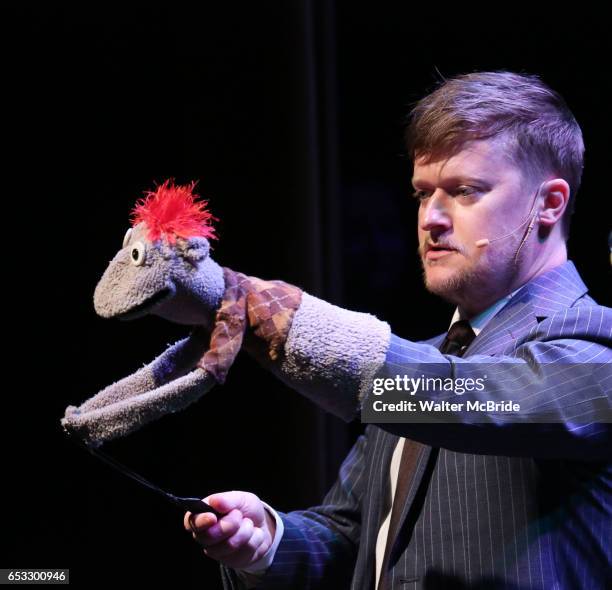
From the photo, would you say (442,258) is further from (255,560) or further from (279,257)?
(279,257)

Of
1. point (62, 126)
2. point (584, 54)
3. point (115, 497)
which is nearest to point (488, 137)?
point (584, 54)

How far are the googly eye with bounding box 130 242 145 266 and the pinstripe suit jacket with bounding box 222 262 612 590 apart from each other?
9.6 inches

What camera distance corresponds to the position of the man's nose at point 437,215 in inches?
43.9

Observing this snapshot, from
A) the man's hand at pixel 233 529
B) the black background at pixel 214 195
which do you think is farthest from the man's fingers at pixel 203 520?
the black background at pixel 214 195

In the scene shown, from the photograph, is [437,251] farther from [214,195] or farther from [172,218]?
[214,195]

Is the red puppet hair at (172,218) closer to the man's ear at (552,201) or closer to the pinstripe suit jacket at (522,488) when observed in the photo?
the pinstripe suit jacket at (522,488)

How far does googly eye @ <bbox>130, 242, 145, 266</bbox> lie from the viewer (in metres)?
0.78

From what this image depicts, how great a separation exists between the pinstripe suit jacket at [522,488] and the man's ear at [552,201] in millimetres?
78

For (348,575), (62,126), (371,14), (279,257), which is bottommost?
(348,575)

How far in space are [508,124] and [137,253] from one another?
1.90 ft

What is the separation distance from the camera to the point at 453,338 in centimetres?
121

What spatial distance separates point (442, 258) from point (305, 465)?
2.50ft

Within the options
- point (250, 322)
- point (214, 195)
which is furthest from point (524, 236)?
point (214, 195)

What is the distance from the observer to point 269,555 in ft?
3.86
